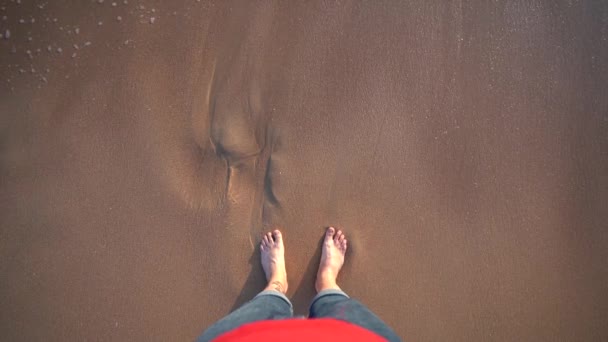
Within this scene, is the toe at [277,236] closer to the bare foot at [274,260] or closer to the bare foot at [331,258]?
the bare foot at [274,260]

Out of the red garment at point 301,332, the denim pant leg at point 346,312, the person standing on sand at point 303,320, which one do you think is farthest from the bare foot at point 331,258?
the red garment at point 301,332

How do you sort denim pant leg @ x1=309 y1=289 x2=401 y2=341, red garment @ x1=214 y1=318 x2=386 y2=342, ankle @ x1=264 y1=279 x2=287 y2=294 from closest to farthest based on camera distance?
red garment @ x1=214 y1=318 x2=386 y2=342 < denim pant leg @ x1=309 y1=289 x2=401 y2=341 < ankle @ x1=264 y1=279 x2=287 y2=294

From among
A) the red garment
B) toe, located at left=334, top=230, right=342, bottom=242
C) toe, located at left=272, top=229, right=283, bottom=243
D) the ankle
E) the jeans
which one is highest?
toe, located at left=334, top=230, right=342, bottom=242

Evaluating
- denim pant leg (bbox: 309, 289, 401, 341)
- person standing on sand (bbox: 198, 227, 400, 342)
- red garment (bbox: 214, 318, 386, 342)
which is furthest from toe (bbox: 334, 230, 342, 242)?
red garment (bbox: 214, 318, 386, 342)

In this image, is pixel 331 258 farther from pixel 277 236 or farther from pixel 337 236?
pixel 277 236

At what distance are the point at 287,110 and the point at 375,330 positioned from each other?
99 centimetres

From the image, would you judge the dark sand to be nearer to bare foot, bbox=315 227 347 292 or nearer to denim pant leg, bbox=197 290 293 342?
bare foot, bbox=315 227 347 292

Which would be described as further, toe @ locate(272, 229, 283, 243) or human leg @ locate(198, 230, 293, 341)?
toe @ locate(272, 229, 283, 243)

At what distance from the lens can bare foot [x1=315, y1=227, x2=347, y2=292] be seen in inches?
68.8

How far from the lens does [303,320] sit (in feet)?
4.17

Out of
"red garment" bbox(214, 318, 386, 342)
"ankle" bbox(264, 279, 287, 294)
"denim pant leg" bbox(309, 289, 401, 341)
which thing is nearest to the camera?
"red garment" bbox(214, 318, 386, 342)

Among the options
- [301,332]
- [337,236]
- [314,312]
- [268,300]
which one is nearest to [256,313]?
[268,300]

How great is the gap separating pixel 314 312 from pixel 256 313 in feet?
0.77

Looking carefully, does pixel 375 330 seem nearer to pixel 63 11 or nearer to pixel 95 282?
pixel 95 282
